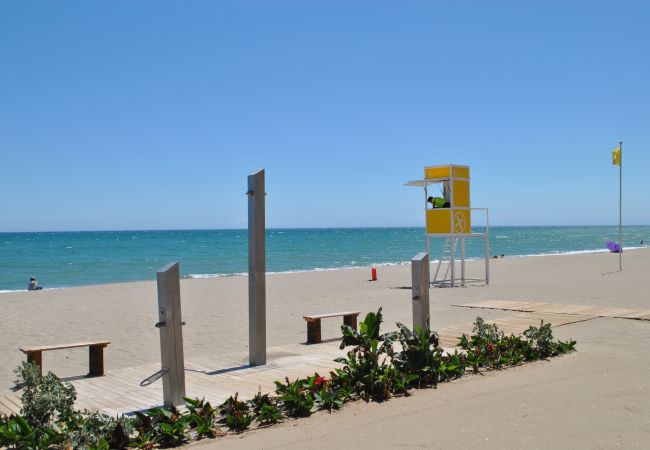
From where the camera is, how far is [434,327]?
10.9 m

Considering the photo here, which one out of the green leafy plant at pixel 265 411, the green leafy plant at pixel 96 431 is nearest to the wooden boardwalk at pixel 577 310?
the green leafy plant at pixel 265 411

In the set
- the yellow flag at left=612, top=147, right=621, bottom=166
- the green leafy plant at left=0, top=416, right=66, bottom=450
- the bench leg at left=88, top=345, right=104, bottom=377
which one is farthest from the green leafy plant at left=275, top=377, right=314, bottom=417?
the yellow flag at left=612, top=147, right=621, bottom=166

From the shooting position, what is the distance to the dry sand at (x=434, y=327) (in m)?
4.86

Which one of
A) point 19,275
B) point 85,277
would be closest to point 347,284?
point 85,277

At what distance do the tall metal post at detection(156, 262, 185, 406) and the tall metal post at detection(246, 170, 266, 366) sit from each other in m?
1.87

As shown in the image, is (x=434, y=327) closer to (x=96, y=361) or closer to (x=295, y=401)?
(x=96, y=361)

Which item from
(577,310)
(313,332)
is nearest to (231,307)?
(313,332)

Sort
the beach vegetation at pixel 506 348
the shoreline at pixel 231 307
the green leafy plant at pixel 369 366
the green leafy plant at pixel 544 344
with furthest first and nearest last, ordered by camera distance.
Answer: the shoreline at pixel 231 307 < the green leafy plant at pixel 544 344 < the beach vegetation at pixel 506 348 < the green leafy plant at pixel 369 366

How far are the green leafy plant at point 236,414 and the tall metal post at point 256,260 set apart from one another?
2.07 meters

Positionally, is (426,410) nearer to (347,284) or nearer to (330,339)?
(330,339)

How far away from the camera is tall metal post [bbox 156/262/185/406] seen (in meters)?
5.49

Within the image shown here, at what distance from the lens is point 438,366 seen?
6.56 metres

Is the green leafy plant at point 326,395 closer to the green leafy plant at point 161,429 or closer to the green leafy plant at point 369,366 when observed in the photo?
the green leafy plant at point 369,366

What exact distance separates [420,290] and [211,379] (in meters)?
2.47
